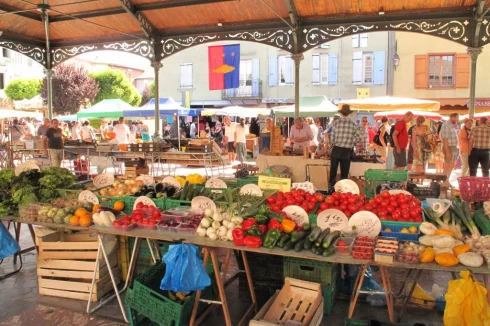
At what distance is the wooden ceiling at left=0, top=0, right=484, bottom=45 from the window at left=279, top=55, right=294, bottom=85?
16156 millimetres

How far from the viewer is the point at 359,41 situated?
77.9ft

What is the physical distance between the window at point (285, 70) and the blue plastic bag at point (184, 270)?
23048mm

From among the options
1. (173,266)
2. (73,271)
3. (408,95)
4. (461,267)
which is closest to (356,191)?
(461,267)

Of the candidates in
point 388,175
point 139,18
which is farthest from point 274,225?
point 139,18

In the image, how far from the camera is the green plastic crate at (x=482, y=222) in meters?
3.77

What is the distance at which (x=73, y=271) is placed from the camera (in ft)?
15.4

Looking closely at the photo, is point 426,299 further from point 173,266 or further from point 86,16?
point 86,16

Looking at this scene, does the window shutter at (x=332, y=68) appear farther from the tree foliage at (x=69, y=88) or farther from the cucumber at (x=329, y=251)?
the cucumber at (x=329, y=251)

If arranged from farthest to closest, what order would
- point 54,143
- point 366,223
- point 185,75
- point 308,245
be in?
point 185,75 → point 54,143 → point 366,223 → point 308,245

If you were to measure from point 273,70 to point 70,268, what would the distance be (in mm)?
22880

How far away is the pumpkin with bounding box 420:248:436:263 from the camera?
3.21m

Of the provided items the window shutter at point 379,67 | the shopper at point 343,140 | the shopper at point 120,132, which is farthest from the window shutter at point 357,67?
the shopper at point 343,140

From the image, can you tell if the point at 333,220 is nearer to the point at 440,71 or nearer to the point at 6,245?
the point at 6,245

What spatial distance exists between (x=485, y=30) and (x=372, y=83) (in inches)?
605
